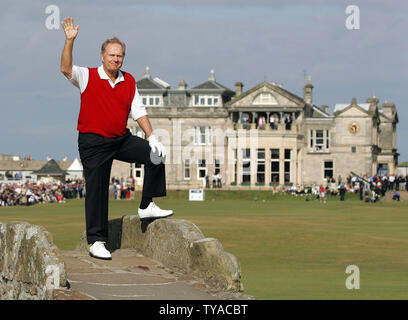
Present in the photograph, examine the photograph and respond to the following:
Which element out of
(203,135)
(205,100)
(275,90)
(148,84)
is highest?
(148,84)

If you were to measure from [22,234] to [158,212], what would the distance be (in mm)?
2031

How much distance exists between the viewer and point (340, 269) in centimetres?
1661

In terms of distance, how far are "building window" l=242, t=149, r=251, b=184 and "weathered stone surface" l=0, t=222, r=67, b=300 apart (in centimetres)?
6421

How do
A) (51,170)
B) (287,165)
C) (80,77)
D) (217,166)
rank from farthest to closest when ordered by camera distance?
(51,170), (217,166), (287,165), (80,77)

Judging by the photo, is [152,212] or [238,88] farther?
[238,88]

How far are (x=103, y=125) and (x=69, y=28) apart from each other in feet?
3.89

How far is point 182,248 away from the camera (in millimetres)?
9156

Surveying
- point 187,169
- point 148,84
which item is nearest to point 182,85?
point 148,84

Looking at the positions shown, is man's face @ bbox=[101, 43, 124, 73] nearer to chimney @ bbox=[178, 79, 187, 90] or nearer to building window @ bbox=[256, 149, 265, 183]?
building window @ bbox=[256, 149, 265, 183]

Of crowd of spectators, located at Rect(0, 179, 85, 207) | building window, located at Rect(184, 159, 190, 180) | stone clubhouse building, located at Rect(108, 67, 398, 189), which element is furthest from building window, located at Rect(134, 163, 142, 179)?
crowd of spectators, located at Rect(0, 179, 85, 207)

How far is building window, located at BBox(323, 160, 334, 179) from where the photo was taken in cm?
7406

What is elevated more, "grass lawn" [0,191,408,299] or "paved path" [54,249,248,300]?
"paved path" [54,249,248,300]

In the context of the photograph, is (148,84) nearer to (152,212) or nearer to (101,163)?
(152,212)
